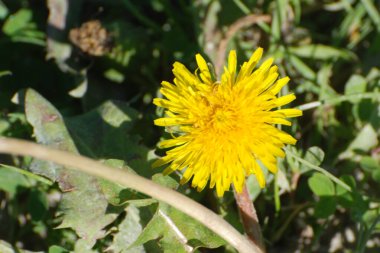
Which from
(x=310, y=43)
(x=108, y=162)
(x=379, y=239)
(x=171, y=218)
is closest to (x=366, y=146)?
(x=379, y=239)

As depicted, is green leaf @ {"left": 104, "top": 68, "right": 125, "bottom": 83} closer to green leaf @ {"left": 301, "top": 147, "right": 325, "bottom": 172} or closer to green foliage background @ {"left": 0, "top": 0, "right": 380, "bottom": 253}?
green foliage background @ {"left": 0, "top": 0, "right": 380, "bottom": 253}

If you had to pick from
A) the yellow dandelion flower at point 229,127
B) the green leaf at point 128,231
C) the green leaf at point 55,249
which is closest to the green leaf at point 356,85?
the yellow dandelion flower at point 229,127

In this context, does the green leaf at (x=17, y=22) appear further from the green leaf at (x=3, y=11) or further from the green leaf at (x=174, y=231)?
the green leaf at (x=174, y=231)

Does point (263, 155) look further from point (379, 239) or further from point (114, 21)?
point (114, 21)

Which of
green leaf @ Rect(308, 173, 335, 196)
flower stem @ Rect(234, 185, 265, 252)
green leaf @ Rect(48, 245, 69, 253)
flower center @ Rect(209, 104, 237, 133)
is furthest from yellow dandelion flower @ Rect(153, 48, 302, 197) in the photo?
green leaf @ Rect(48, 245, 69, 253)

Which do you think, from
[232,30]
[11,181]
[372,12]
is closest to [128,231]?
[11,181]

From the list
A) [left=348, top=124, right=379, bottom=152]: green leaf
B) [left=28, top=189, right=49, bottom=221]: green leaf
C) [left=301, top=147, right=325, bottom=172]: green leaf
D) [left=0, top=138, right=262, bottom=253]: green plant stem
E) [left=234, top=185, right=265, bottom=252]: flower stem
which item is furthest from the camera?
[left=348, top=124, right=379, bottom=152]: green leaf
